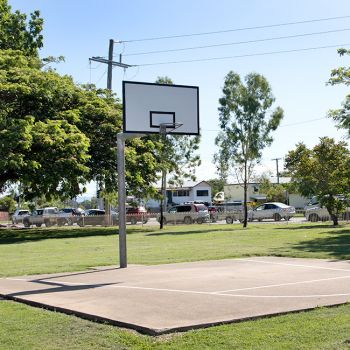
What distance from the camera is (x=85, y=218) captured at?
47375 mm

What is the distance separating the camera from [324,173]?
113ft

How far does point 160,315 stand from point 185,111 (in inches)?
339

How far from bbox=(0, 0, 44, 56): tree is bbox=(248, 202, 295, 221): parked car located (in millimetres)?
21891

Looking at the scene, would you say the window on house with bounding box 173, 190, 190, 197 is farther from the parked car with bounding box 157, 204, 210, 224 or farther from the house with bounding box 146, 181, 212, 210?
the parked car with bounding box 157, 204, 210, 224

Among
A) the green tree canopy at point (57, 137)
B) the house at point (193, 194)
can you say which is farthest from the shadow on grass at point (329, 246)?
the house at point (193, 194)

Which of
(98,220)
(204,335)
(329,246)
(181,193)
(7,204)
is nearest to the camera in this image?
(204,335)

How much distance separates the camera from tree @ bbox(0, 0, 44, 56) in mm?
35062

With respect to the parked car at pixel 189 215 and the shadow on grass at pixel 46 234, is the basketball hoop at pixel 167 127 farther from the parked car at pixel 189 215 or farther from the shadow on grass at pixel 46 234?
the parked car at pixel 189 215

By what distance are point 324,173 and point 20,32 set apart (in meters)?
20.9

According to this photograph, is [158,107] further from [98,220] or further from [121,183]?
[98,220]

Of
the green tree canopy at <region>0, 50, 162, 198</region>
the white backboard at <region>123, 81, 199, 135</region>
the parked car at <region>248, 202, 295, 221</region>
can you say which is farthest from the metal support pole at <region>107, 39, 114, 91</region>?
the white backboard at <region>123, 81, 199, 135</region>

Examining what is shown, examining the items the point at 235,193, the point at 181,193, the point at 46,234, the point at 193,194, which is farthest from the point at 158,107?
the point at 181,193

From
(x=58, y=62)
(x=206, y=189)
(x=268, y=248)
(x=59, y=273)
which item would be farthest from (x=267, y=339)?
(x=206, y=189)

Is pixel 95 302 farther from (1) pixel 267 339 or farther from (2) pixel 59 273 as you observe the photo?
(2) pixel 59 273
